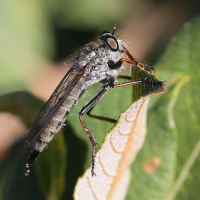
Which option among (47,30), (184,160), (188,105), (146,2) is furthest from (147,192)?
(146,2)

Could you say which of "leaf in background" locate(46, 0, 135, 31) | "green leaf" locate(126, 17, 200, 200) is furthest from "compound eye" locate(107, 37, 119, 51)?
"leaf in background" locate(46, 0, 135, 31)

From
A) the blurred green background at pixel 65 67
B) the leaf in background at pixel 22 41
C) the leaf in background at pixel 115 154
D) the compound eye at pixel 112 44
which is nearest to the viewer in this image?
the leaf in background at pixel 115 154

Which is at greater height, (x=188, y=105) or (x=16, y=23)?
(x=16, y=23)

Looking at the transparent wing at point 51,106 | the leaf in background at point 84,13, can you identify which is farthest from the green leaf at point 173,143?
the leaf in background at point 84,13

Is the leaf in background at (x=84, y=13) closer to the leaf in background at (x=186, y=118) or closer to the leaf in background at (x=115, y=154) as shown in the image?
the leaf in background at (x=186, y=118)

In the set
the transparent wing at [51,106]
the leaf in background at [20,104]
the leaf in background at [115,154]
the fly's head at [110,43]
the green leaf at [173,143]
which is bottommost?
the green leaf at [173,143]

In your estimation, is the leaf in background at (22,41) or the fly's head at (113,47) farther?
the leaf in background at (22,41)

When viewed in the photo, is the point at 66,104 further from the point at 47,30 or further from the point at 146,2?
the point at 146,2
